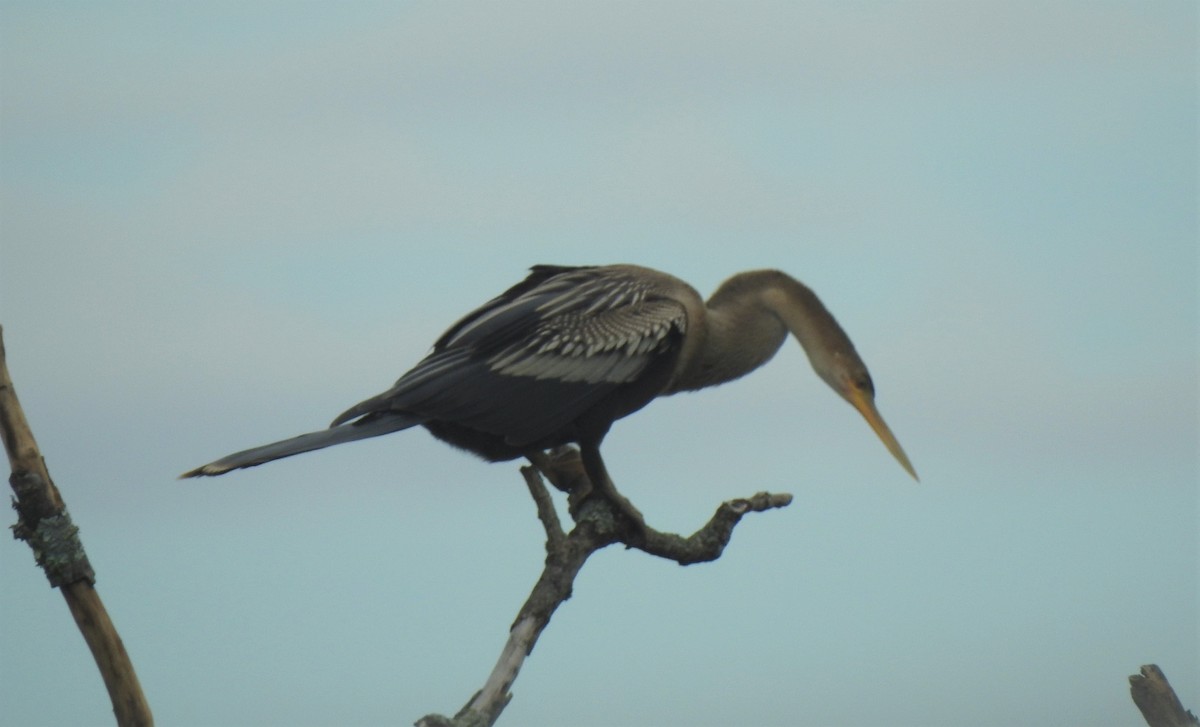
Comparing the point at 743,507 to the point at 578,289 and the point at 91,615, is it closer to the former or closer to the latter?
the point at 578,289

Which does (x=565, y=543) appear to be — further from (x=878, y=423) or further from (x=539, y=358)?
(x=878, y=423)

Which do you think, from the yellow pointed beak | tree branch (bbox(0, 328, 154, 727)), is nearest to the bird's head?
the yellow pointed beak

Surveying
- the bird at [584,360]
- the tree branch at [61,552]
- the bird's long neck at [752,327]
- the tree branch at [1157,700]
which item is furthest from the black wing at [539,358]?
the tree branch at [1157,700]

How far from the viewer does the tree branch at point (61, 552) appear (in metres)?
3.91

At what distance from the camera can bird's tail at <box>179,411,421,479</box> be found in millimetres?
4523

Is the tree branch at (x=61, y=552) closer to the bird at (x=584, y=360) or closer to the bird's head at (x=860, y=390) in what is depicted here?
the bird at (x=584, y=360)

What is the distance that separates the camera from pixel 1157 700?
→ 436 cm

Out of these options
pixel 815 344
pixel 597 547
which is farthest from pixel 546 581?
pixel 815 344

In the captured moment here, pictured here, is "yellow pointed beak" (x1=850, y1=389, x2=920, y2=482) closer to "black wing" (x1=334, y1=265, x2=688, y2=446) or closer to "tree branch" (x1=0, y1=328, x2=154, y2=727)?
"black wing" (x1=334, y1=265, x2=688, y2=446)

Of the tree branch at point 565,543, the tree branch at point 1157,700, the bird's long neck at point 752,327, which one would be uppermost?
the bird's long neck at point 752,327

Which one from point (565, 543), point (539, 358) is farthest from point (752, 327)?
point (565, 543)

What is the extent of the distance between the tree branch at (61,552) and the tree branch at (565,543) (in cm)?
84

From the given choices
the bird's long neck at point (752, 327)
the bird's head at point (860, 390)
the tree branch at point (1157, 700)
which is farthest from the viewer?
the bird's head at point (860, 390)

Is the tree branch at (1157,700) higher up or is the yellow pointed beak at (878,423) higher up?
the yellow pointed beak at (878,423)
